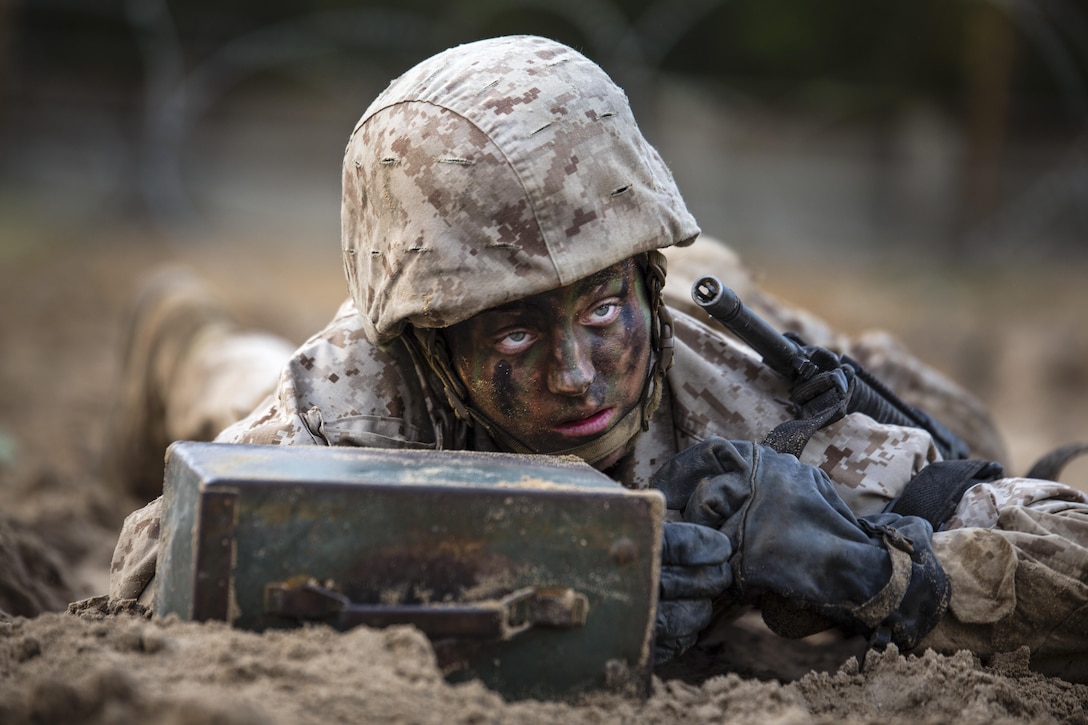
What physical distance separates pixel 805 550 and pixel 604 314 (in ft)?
1.99

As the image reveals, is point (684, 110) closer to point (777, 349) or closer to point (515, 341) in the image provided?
point (777, 349)

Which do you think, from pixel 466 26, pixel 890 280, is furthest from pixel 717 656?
pixel 466 26

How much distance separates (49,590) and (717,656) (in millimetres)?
1714

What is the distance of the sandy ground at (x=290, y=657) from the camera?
1.62 meters

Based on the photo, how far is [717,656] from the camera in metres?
2.85

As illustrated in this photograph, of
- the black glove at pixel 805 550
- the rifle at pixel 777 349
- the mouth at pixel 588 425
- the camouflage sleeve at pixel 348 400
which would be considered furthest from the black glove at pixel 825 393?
the camouflage sleeve at pixel 348 400

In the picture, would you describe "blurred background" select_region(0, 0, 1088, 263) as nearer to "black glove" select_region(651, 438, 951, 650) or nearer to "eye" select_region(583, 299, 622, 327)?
"eye" select_region(583, 299, 622, 327)

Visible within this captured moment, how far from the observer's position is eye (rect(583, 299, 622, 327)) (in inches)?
93.3

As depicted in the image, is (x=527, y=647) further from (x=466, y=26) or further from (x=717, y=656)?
(x=466, y=26)

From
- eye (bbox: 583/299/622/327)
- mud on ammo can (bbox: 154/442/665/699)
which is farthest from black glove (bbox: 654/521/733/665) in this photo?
eye (bbox: 583/299/622/327)

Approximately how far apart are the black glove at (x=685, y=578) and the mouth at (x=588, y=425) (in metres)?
0.36

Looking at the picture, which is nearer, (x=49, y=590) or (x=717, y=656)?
(x=717, y=656)

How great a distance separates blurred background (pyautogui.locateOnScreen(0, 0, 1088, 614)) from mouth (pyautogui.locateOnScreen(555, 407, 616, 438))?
7.34m

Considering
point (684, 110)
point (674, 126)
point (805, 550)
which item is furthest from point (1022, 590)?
point (684, 110)
